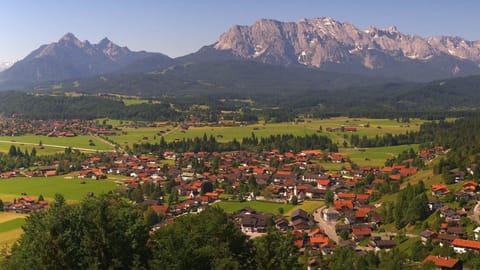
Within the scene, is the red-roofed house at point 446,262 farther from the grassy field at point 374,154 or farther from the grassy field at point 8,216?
the grassy field at point 374,154

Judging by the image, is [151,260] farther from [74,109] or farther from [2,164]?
[74,109]

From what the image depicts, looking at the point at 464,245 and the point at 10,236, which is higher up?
the point at 464,245

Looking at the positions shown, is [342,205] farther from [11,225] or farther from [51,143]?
[51,143]

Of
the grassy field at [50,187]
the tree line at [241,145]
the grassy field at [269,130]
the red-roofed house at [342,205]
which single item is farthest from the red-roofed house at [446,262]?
the grassy field at [269,130]

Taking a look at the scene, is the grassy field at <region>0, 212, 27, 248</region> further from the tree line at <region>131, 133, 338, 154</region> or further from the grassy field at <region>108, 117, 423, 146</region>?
the grassy field at <region>108, 117, 423, 146</region>

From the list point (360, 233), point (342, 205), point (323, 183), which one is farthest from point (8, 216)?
point (323, 183)

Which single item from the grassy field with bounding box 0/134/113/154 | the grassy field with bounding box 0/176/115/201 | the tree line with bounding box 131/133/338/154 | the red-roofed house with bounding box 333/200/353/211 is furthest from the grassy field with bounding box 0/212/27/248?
the grassy field with bounding box 0/134/113/154

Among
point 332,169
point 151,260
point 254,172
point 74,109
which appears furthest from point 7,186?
point 74,109
